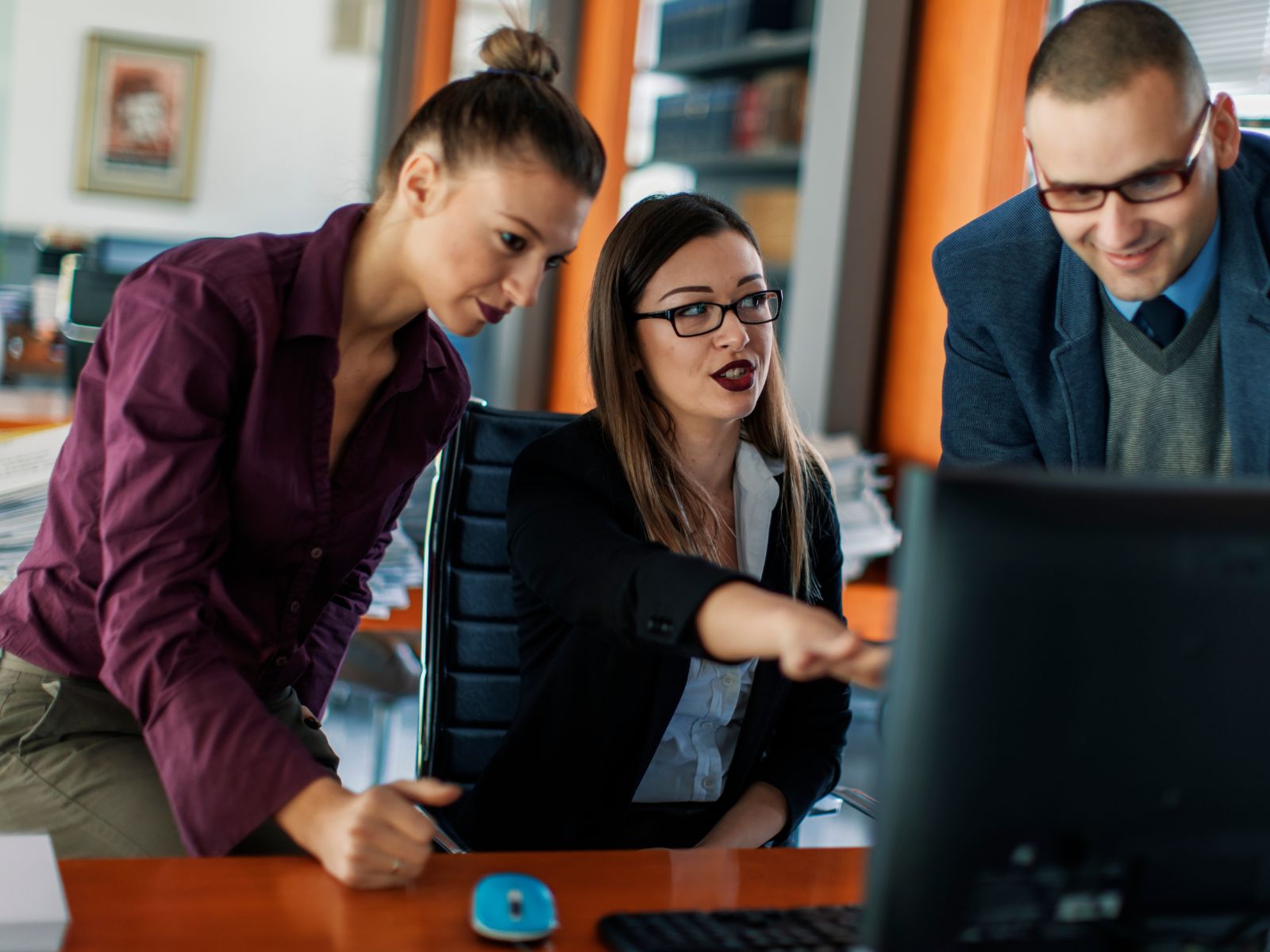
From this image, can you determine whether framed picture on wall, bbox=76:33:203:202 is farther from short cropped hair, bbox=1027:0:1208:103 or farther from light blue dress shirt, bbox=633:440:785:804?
short cropped hair, bbox=1027:0:1208:103

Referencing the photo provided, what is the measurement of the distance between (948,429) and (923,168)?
203cm

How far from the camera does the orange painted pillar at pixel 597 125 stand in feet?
15.6

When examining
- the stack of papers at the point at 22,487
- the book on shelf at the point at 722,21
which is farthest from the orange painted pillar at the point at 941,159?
the stack of papers at the point at 22,487

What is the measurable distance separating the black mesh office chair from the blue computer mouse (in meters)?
0.77

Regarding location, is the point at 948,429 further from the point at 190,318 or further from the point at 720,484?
the point at 190,318

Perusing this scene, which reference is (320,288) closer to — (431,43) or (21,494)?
(21,494)

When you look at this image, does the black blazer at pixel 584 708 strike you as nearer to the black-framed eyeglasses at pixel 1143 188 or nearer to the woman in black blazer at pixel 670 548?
the woman in black blazer at pixel 670 548

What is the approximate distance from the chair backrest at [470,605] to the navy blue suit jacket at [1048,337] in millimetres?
582

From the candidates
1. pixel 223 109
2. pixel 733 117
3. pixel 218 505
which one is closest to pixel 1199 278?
pixel 218 505

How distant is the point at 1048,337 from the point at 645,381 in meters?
0.51

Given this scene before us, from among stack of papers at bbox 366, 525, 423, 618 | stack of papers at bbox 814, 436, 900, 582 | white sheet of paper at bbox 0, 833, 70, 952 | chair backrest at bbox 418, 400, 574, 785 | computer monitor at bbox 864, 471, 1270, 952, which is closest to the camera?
computer monitor at bbox 864, 471, 1270, 952

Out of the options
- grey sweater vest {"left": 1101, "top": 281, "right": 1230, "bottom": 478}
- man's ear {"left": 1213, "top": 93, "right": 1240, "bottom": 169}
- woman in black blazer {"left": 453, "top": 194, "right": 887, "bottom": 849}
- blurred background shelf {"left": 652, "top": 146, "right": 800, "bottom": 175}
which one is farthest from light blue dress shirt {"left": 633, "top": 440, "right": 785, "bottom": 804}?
blurred background shelf {"left": 652, "top": 146, "right": 800, "bottom": 175}

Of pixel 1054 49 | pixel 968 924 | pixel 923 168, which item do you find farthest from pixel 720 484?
pixel 923 168

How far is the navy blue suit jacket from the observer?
4.84ft
